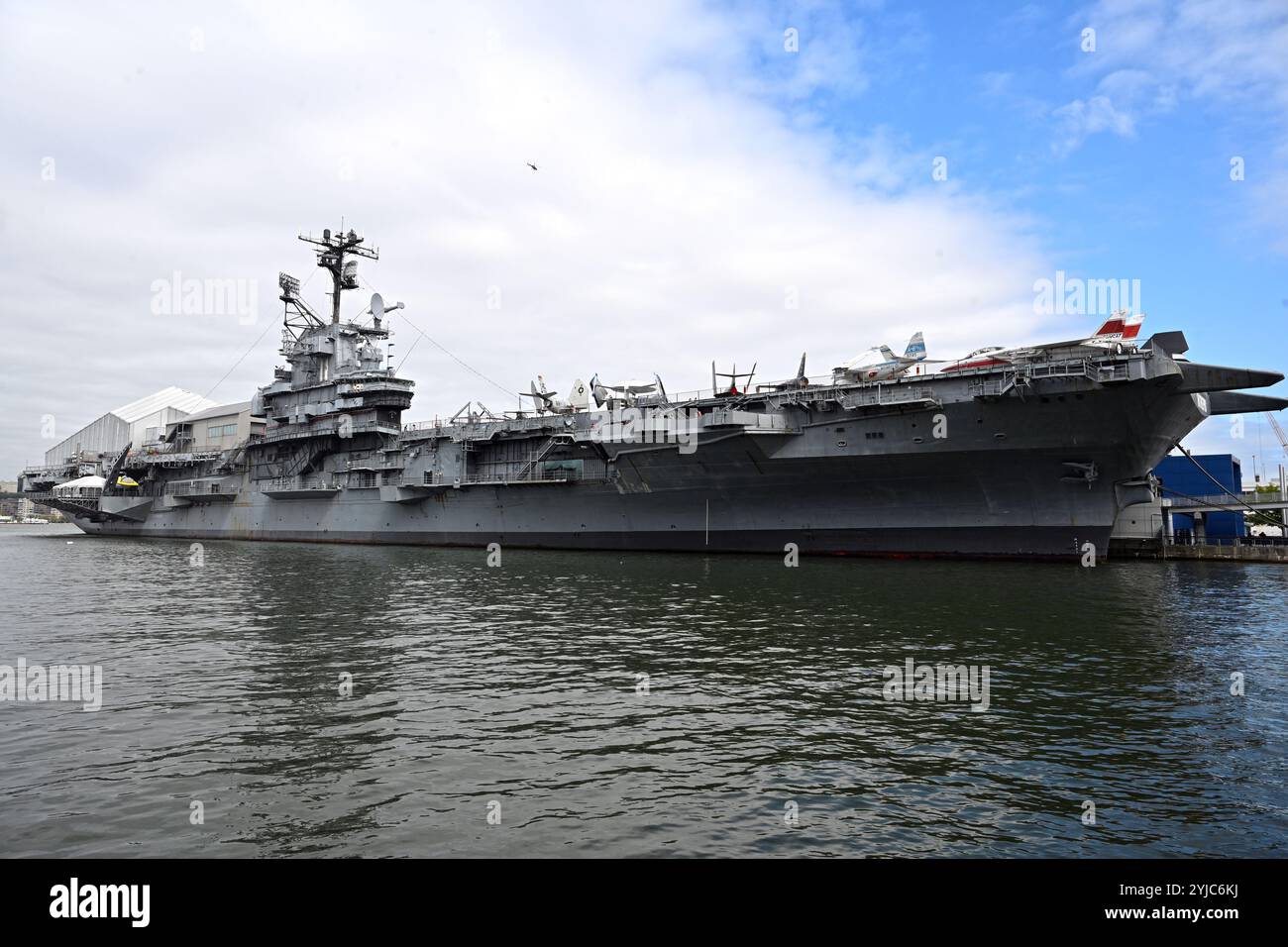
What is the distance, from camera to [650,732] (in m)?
7.75

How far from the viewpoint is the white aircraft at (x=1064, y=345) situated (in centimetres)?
2246

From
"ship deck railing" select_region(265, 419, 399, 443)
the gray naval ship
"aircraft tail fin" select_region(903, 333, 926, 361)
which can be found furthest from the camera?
"ship deck railing" select_region(265, 419, 399, 443)

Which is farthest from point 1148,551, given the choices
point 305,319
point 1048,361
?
point 305,319

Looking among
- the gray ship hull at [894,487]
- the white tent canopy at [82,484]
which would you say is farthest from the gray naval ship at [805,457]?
the white tent canopy at [82,484]

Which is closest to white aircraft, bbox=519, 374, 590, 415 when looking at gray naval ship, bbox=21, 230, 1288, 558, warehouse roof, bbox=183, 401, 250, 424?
gray naval ship, bbox=21, 230, 1288, 558

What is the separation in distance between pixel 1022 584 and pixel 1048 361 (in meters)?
7.11

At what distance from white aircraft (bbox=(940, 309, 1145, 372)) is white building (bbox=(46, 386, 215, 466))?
174 ft

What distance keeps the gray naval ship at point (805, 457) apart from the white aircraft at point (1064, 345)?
7cm

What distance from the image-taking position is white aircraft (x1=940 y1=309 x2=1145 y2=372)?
2246 centimetres

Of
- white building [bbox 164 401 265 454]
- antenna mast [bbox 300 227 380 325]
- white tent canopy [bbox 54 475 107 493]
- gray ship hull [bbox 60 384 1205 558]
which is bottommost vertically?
gray ship hull [bbox 60 384 1205 558]

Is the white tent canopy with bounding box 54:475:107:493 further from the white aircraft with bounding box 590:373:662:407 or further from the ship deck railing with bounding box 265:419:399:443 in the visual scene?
the white aircraft with bounding box 590:373:662:407

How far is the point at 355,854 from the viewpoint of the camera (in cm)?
518

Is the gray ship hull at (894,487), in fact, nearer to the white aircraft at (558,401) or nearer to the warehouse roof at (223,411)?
the white aircraft at (558,401)
